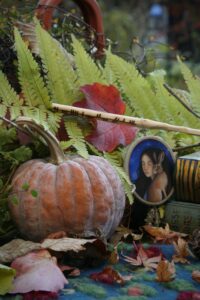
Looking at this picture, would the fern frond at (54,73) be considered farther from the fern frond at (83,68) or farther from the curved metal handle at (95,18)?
the curved metal handle at (95,18)

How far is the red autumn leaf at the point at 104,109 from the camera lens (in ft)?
5.14

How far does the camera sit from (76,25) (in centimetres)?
236

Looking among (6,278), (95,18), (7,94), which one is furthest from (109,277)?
(95,18)

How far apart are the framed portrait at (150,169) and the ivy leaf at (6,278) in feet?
1.89

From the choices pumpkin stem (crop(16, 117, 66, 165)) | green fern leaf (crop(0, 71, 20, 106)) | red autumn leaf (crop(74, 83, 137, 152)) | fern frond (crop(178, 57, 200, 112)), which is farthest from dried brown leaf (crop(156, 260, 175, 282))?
fern frond (crop(178, 57, 200, 112))

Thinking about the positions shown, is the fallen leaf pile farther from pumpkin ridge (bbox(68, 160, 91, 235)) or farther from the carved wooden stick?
the carved wooden stick

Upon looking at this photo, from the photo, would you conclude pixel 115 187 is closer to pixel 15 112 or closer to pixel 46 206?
Answer: pixel 46 206

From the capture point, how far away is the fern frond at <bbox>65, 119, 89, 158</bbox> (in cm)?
142

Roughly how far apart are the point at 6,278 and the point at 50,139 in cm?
39

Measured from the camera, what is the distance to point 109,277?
1.18 metres

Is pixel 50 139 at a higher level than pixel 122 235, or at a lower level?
higher

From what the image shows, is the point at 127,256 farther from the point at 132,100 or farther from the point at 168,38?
the point at 168,38

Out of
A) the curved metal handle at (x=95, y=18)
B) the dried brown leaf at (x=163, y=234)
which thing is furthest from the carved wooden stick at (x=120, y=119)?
the curved metal handle at (x=95, y=18)

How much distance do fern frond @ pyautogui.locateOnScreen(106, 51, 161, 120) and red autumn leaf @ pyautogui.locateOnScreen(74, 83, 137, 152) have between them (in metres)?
0.17
